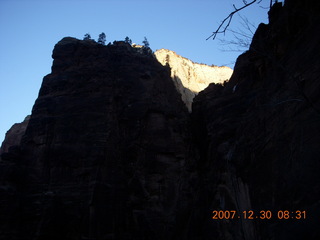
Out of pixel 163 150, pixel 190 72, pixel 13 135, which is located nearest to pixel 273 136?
pixel 163 150

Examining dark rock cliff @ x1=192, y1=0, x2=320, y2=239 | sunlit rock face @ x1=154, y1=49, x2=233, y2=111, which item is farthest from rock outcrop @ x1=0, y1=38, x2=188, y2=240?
sunlit rock face @ x1=154, y1=49, x2=233, y2=111

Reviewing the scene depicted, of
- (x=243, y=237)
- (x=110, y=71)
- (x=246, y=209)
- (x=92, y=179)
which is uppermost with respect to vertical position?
(x=110, y=71)

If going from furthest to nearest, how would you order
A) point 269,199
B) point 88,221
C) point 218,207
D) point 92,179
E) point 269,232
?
point 92,179 < point 88,221 < point 218,207 < point 269,199 < point 269,232

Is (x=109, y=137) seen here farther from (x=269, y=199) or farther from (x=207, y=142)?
(x=269, y=199)

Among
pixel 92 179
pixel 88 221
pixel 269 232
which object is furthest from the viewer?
pixel 92 179

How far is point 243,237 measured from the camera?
1670cm

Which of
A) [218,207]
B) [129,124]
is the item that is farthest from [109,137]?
[218,207]

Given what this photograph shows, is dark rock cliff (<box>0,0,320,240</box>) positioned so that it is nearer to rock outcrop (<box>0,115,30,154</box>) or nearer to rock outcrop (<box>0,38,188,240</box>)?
rock outcrop (<box>0,38,188,240</box>)

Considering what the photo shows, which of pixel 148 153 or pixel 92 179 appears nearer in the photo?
pixel 92 179

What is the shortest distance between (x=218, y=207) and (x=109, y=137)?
36.9 feet
